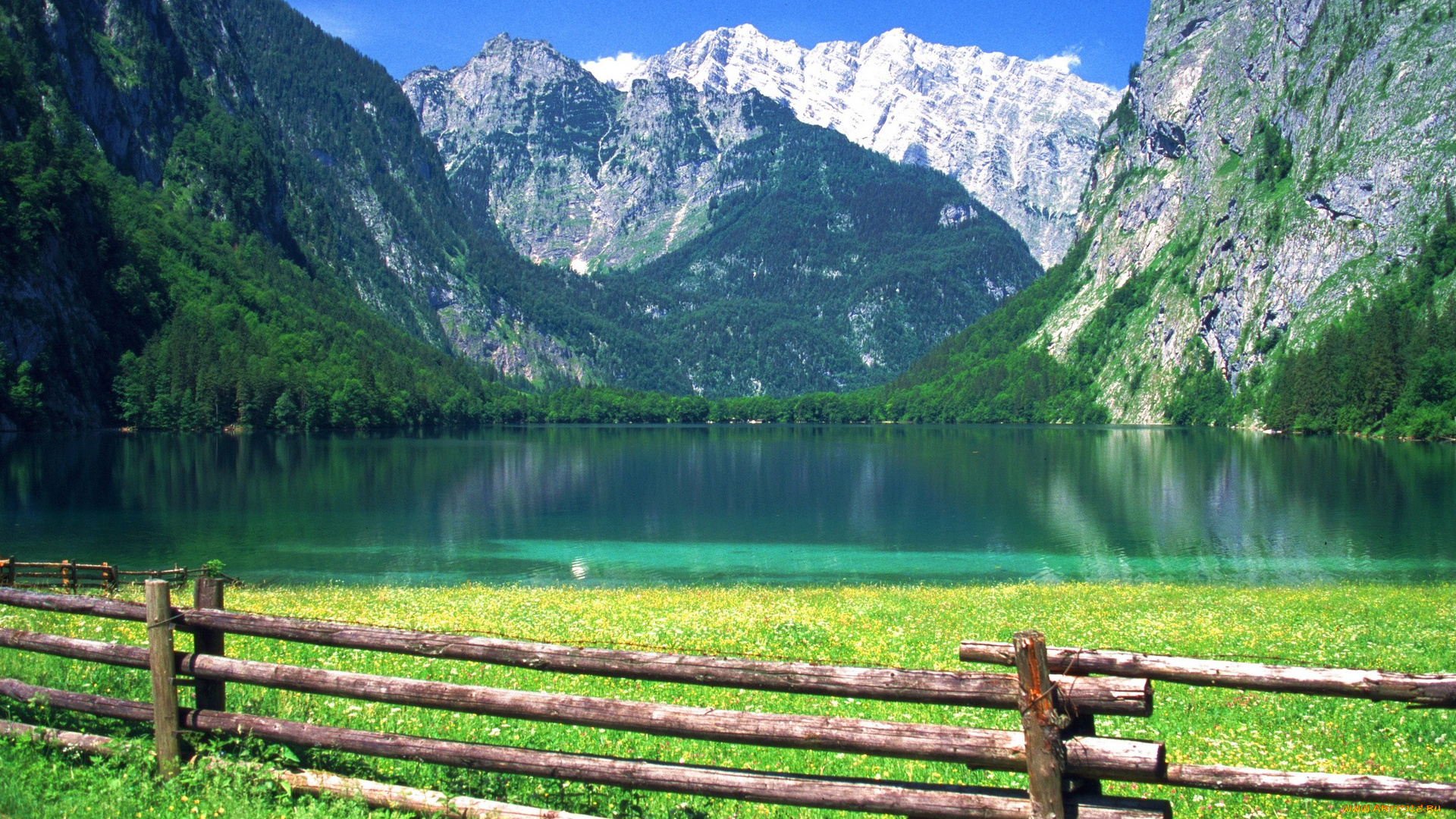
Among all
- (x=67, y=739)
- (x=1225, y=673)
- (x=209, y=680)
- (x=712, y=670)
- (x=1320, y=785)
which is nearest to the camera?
(x=1320, y=785)

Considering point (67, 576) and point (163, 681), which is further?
point (67, 576)

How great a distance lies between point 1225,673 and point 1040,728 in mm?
2012

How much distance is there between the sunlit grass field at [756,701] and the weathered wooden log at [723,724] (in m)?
0.88

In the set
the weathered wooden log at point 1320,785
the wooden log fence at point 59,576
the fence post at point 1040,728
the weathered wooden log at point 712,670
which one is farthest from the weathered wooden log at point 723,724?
the wooden log fence at point 59,576

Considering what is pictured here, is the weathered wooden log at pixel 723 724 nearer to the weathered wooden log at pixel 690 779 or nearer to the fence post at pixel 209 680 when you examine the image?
the fence post at pixel 209 680

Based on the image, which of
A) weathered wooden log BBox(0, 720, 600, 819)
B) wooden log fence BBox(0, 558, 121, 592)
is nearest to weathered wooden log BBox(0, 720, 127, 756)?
weathered wooden log BBox(0, 720, 600, 819)

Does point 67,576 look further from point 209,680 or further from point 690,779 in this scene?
point 690,779

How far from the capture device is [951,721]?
14.2m

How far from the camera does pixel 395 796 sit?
9.43m

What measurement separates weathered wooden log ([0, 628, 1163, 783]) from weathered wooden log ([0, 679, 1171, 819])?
0.34 m

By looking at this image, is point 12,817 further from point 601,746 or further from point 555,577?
point 555,577

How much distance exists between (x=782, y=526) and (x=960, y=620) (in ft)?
154

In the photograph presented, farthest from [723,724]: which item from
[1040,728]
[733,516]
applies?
[733,516]

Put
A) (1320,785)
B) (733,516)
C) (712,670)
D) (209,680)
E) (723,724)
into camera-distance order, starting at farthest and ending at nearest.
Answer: (733,516) < (209,680) < (712,670) < (723,724) < (1320,785)
